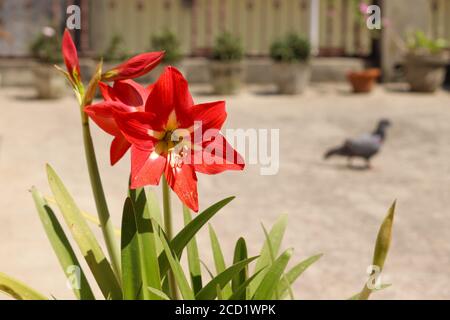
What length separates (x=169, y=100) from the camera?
1.43m

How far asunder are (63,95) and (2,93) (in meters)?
0.97

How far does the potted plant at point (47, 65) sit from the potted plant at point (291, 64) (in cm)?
315

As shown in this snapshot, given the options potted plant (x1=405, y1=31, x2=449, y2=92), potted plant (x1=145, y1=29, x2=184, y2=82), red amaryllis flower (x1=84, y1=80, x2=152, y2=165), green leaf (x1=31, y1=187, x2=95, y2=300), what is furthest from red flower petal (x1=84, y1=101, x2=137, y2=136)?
potted plant (x1=405, y1=31, x2=449, y2=92)

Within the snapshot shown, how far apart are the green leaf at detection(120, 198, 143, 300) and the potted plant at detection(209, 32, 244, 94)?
1019cm

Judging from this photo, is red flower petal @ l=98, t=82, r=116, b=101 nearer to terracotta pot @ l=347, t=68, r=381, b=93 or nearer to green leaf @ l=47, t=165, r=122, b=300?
green leaf @ l=47, t=165, r=122, b=300

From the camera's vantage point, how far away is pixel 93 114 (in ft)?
4.58

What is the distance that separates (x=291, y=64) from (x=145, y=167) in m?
10.7

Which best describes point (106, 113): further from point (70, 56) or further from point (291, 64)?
point (291, 64)

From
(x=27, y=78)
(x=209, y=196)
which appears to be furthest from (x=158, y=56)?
(x=27, y=78)

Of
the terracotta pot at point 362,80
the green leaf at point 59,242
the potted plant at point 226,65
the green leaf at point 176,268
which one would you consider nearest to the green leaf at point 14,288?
the green leaf at point 59,242

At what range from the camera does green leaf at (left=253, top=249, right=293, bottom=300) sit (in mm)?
1899

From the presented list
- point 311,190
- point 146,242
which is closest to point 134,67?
point 146,242

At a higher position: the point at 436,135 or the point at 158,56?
the point at 158,56

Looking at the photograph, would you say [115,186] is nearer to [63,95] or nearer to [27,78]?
[63,95]
